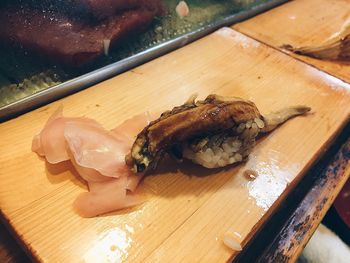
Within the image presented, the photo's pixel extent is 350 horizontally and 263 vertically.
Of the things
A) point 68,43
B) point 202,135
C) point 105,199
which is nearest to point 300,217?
point 202,135


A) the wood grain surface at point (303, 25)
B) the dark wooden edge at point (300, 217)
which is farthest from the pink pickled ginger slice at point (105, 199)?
the wood grain surface at point (303, 25)

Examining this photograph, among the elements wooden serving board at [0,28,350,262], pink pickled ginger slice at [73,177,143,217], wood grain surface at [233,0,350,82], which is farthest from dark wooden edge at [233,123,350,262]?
wood grain surface at [233,0,350,82]

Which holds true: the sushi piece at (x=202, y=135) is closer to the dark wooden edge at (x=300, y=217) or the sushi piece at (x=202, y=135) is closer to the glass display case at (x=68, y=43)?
Answer: the dark wooden edge at (x=300, y=217)

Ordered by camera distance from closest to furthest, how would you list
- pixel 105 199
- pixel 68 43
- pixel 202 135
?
pixel 105 199, pixel 202 135, pixel 68 43

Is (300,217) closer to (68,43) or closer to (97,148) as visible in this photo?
(97,148)

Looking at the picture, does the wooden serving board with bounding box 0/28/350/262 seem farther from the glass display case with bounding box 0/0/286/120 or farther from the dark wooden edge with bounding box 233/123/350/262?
the dark wooden edge with bounding box 233/123/350/262

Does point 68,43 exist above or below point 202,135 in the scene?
above

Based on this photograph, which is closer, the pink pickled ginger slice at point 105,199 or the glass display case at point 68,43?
the pink pickled ginger slice at point 105,199
